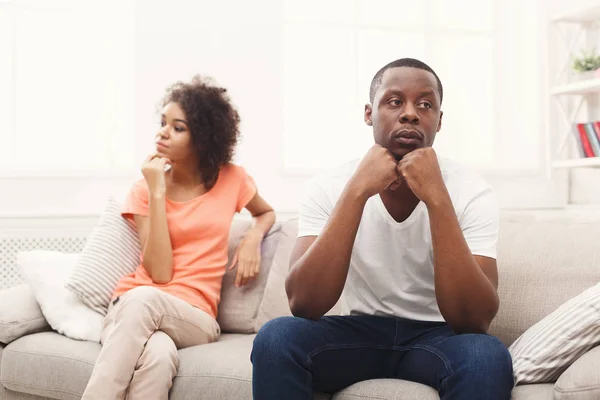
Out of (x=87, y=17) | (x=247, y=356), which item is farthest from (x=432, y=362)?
(x=87, y=17)

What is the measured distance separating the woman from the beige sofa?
9cm

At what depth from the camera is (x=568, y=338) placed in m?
1.63

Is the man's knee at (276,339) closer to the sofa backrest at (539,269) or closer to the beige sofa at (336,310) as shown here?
the beige sofa at (336,310)

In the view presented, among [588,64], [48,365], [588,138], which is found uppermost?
[588,64]

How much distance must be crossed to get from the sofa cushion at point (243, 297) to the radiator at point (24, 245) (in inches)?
42.2

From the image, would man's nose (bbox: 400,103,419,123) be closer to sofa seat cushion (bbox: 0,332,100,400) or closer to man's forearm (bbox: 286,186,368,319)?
man's forearm (bbox: 286,186,368,319)

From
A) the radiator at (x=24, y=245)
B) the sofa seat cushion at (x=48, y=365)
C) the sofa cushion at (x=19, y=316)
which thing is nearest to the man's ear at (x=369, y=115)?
the sofa seat cushion at (x=48, y=365)

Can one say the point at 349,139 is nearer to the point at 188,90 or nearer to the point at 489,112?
the point at 489,112

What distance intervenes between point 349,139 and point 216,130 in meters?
1.46

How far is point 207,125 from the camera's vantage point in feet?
8.73

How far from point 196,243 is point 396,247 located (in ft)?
2.95

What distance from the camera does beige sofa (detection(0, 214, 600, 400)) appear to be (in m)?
1.95

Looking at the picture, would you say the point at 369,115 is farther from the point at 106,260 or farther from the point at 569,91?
the point at 569,91

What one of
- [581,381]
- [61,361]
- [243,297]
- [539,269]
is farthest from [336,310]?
[581,381]
